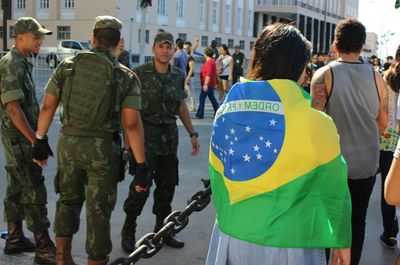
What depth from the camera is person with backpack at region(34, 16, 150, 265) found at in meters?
3.74

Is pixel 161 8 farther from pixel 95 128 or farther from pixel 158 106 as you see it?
pixel 95 128

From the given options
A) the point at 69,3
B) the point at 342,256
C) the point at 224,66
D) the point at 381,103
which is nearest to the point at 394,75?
the point at 381,103

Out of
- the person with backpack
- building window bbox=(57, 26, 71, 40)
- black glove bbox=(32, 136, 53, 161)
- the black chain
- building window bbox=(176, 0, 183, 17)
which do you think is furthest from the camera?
building window bbox=(176, 0, 183, 17)

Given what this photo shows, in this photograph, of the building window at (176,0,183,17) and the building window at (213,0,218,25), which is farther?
the building window at (213,0,218,25)

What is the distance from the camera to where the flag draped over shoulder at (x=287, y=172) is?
214 cm

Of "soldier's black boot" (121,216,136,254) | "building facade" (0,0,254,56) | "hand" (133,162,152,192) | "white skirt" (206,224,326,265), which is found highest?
"building facade" (0,0,254,56)

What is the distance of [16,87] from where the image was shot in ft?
14.0

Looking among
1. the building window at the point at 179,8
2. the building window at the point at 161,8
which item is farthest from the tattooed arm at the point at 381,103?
the building window at the point at 179,8

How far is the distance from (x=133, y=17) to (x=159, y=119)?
131 ft

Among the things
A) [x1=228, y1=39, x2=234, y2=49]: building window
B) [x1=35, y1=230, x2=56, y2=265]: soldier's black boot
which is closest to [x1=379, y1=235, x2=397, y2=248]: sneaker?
[x1=35, y1=230, x2=56, y2=265]: soldier's black boot

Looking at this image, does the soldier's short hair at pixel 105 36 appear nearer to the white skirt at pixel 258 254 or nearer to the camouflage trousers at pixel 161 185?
the camouflage trousers at pixel 161 185

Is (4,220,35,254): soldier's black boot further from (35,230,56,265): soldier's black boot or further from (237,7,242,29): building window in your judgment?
(237,7,242,29): building window

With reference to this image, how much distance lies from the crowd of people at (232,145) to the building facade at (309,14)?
47724 mm

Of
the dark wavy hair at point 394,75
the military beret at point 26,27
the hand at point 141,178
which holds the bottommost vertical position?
the hand at point 141,178
